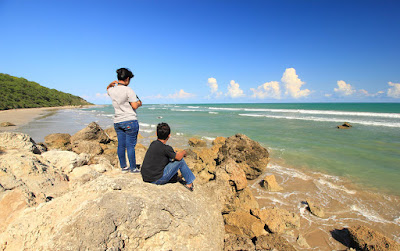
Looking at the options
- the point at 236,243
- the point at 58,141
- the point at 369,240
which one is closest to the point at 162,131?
the point at 236,243

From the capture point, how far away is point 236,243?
3.25 meters

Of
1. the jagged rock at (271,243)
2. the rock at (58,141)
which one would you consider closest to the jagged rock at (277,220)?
the jagged rock at (271,243)

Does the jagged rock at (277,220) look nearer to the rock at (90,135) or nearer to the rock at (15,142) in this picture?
the rock at (15,142)

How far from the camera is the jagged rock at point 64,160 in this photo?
4.75 m

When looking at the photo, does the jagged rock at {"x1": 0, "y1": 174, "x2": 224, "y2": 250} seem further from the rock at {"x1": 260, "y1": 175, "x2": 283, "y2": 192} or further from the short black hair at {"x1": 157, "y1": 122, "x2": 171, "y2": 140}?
the rock at {"x1": 260, "y1": 175, "x2": 283, "y2": 192}

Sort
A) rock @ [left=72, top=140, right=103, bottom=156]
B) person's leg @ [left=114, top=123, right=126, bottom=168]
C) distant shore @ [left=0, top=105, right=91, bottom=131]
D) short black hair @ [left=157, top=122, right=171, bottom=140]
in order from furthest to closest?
distant shore @ [left=0, top=105, right=91, bottom=131] → rock @ [left=72, top=140, right=103, bottom=156] → person's leg @ [left=114, top=123, right=126, bottom=168] → short black hair @ [left=157, top=122, right=171, bottom=140]

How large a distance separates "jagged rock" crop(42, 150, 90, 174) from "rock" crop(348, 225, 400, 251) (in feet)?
21.7

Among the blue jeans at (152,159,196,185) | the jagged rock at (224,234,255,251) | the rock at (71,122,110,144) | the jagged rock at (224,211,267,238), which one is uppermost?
the blue jeans at (152,159,196,185)

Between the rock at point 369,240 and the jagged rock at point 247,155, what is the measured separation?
342cm

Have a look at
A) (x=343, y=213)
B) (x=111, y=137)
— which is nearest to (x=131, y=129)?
(x=343, y=213)

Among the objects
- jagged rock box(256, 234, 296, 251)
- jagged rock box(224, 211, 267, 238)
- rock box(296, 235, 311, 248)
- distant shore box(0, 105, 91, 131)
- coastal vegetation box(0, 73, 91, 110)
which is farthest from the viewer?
coastal vegetation box(0, 73, 91, 110)

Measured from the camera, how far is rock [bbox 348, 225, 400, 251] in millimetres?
3473

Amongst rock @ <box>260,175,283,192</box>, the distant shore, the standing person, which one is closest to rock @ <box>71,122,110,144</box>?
the standing person

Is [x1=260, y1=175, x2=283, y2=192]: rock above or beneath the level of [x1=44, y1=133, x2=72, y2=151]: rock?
beneath
